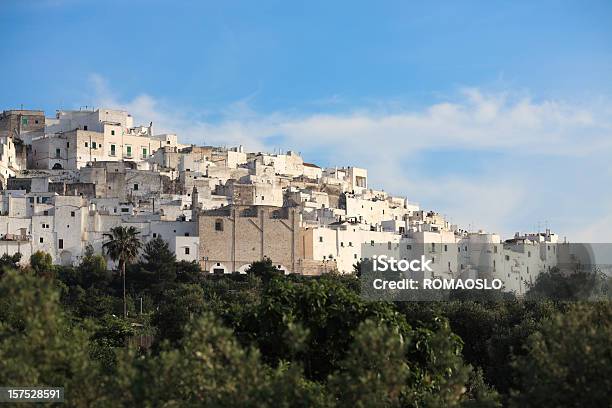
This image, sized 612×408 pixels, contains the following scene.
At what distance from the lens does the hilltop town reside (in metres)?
56.1

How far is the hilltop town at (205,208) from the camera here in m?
56.1

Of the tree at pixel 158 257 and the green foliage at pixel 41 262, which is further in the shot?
the tree at pixel 158 257

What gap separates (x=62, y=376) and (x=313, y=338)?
6017mm

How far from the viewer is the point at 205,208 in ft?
206

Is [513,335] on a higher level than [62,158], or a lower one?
lower

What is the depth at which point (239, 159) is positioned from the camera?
76938mm

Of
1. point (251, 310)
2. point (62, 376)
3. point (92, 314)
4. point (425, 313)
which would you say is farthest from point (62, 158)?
point (62, 376)

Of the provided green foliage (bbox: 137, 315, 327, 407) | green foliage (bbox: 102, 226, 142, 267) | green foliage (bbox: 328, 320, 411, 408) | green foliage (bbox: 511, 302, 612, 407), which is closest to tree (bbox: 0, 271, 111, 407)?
green foliage (bbox: 137, 315, 327, 407)

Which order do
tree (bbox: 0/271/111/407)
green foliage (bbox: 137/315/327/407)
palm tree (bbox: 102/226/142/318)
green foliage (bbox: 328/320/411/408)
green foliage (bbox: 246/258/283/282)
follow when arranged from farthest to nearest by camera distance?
green foliage (bbox: 246/258/283/282) → palm tree (bbox: 102/226/142/318) → green foliage (bbox: 328/320/411/408) → green foliage (bbox: 137/315/327/407) → tree (bbox: 0/271/111/407)

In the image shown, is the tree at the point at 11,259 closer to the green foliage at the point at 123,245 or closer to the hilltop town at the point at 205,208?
the hilltop town at the point at 205,208

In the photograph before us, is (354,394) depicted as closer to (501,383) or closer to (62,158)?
(501,383)

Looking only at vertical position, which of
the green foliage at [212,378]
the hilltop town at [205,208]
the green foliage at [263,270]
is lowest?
the green foliage at [212,378]

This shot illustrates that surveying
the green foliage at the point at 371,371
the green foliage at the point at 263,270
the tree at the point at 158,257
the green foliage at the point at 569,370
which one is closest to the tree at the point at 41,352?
the green foliage at the point at 371,371

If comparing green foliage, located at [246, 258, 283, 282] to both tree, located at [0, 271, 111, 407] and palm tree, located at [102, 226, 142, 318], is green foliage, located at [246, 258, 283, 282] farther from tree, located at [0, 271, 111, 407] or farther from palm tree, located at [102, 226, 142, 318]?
tree, located at [0, 271, 111, 407]
